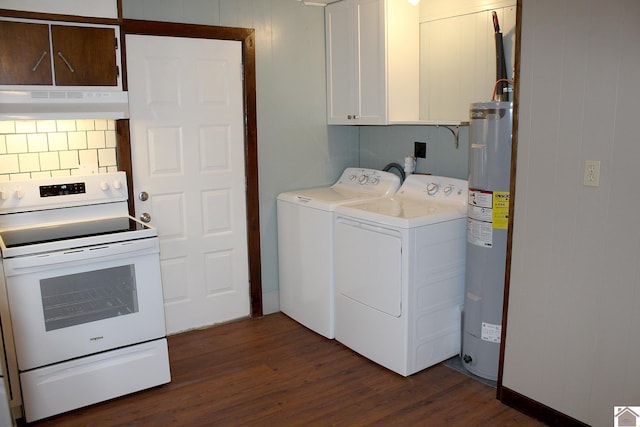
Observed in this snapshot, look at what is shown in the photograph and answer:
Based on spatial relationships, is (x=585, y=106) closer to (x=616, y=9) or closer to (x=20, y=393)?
(x=616, y=9)

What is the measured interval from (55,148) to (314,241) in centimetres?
168

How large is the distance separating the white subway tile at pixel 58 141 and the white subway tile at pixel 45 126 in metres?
0.03

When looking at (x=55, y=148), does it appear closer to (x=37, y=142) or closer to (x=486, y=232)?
(x=37, y=142)

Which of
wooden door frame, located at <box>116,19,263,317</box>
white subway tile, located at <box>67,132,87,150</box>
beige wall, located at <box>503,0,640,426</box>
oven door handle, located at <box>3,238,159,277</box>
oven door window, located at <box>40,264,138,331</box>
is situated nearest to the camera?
beige wall, located at <box>503,0,640,426</box>

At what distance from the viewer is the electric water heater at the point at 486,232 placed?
9.70 feet

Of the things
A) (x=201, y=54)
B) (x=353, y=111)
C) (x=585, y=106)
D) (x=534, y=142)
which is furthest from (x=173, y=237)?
(x=585, y=106)

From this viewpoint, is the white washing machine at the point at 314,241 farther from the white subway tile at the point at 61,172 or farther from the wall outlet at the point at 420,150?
the white subway tile at the point at 61,172

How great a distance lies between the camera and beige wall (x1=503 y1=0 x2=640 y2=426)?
2301 millimetres

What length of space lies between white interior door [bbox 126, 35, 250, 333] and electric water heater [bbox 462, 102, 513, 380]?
65.0 inches

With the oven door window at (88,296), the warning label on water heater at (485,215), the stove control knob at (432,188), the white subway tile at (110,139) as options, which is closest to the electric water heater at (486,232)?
the warning label on water heater at (485,215)

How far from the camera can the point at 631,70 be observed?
2.24 metres

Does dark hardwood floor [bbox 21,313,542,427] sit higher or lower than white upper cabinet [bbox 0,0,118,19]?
lower

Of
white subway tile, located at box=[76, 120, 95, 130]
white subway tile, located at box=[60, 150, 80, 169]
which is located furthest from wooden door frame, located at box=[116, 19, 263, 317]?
white subway tile, located at box=[60, 150, 80, 169]

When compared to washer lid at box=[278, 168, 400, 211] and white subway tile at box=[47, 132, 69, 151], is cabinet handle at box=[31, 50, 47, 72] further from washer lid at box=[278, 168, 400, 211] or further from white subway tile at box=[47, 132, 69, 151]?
washer lid at box=[278, 168, 400, 211]
